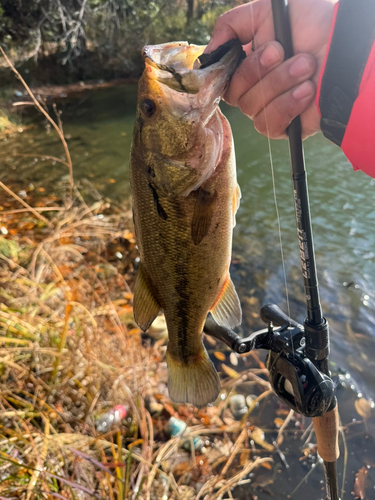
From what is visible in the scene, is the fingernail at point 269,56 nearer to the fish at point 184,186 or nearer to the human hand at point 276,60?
the human hand at point 276,60

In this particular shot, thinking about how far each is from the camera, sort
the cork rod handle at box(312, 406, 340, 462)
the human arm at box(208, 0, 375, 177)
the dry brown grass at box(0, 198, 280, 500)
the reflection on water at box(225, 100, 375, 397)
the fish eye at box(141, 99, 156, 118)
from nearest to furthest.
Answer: the human arm at box(208, 0, 375, 177) < the fish eye at box(141, 99, 156, 118) < the cork rod handle at box(312, 406, 340, 462) < the dry brown grass at box(0, 198, 280, 500) < the reflection on water at box(225, 100, 375, 397)

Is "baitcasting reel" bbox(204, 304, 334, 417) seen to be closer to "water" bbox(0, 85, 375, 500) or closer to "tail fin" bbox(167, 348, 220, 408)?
"tail fin" bbox(167, 348, 220, 408)

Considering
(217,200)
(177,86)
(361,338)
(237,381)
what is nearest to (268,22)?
(177,86)

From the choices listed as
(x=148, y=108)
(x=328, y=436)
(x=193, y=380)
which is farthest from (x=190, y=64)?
(x=328, y=436)

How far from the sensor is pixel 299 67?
1369 mm

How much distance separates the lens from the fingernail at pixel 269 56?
133 centimetres

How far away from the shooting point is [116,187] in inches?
308

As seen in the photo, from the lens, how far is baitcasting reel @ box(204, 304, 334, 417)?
1.48 m

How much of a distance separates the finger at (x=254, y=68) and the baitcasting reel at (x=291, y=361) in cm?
100

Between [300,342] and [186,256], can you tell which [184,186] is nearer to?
[186,256]

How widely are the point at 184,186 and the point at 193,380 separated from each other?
93cm

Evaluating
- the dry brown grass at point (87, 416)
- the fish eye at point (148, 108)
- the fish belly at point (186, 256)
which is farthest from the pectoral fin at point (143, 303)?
the dry brown grass at point (87, 416)

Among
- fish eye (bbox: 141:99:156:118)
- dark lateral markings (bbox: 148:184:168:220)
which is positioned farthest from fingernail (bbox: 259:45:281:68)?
dark lateral markings (bbox: 148:184:168:220)

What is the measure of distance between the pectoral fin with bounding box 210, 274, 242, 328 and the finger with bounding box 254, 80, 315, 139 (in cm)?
70
